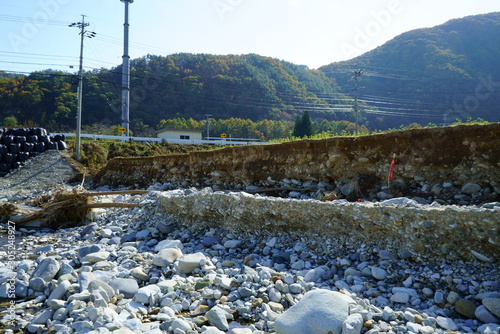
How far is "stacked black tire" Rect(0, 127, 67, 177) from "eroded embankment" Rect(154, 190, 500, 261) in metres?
15.2

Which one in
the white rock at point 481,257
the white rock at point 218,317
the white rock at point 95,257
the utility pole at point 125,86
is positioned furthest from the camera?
the utility pole at point 125,86

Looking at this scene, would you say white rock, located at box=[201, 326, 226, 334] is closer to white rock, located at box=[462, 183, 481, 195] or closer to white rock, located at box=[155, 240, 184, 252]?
white rock, located at box=[155, 240, 184, 252]

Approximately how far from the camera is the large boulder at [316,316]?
9.12ft

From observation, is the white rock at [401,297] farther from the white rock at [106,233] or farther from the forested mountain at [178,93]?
the forested mountain at [178,93]

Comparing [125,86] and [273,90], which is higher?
[273,90]

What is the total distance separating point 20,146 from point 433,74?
2305 inches

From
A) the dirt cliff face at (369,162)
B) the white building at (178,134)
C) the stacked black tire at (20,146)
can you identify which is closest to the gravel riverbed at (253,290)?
the dirt cliff face at (369,162)

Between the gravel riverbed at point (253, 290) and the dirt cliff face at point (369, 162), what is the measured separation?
9.54 ft

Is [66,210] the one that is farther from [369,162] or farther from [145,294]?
[369,162]

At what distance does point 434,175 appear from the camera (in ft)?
21.0

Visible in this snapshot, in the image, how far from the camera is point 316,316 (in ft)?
9.36

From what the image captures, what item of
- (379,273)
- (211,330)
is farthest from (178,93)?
(211,330)

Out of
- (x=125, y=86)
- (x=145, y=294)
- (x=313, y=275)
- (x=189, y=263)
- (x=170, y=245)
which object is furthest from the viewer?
(x=125, y=86)

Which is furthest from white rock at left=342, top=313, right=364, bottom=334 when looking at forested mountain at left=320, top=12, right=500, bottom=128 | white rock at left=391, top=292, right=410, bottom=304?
forested mountain at left=320, top=12, right=500, bottom=128
